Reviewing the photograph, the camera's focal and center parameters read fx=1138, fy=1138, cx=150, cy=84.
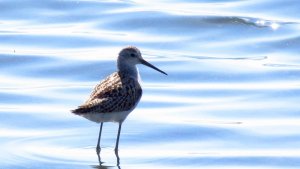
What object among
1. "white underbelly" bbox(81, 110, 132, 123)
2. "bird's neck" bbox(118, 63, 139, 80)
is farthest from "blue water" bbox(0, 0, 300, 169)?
"bird's neck" bbox(118, 63, 139, 80)

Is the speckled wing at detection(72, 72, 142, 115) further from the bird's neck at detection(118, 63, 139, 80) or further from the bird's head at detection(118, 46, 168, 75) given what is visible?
the bird's head at detection(118, 46, 168, 75)

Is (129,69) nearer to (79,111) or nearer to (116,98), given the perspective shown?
(116,98)

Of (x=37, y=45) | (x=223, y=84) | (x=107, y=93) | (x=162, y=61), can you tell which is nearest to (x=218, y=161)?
(x=107, y=93)

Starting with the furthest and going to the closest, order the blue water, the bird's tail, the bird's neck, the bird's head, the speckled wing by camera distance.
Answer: the bird's head, the bird's neck, the blue water, the speckled wing, the bird's tail

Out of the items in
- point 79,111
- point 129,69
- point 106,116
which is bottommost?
point 106,116

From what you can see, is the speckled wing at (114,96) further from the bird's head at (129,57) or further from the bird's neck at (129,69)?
the bird's head at (129,57)

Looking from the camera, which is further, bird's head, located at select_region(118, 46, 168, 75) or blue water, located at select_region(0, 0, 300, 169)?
bird's head, located at select_region(118, 46, 168, 75)

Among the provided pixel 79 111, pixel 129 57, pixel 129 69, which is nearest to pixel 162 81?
pixel 129 57

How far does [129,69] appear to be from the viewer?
11.9 metres

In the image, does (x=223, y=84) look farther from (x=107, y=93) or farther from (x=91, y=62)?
(x=107, y=93)

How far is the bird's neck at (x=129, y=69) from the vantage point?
11.8m

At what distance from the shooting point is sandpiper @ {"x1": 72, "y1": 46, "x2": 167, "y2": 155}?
10.9 m

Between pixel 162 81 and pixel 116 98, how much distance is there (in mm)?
3895

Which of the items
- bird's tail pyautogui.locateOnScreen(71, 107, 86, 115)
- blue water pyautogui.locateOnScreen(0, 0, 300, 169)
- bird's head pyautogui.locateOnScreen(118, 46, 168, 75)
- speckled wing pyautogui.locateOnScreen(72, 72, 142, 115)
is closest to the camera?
bird's tail pyautogui.locateOnScreen(71, 107, 86, 115)
